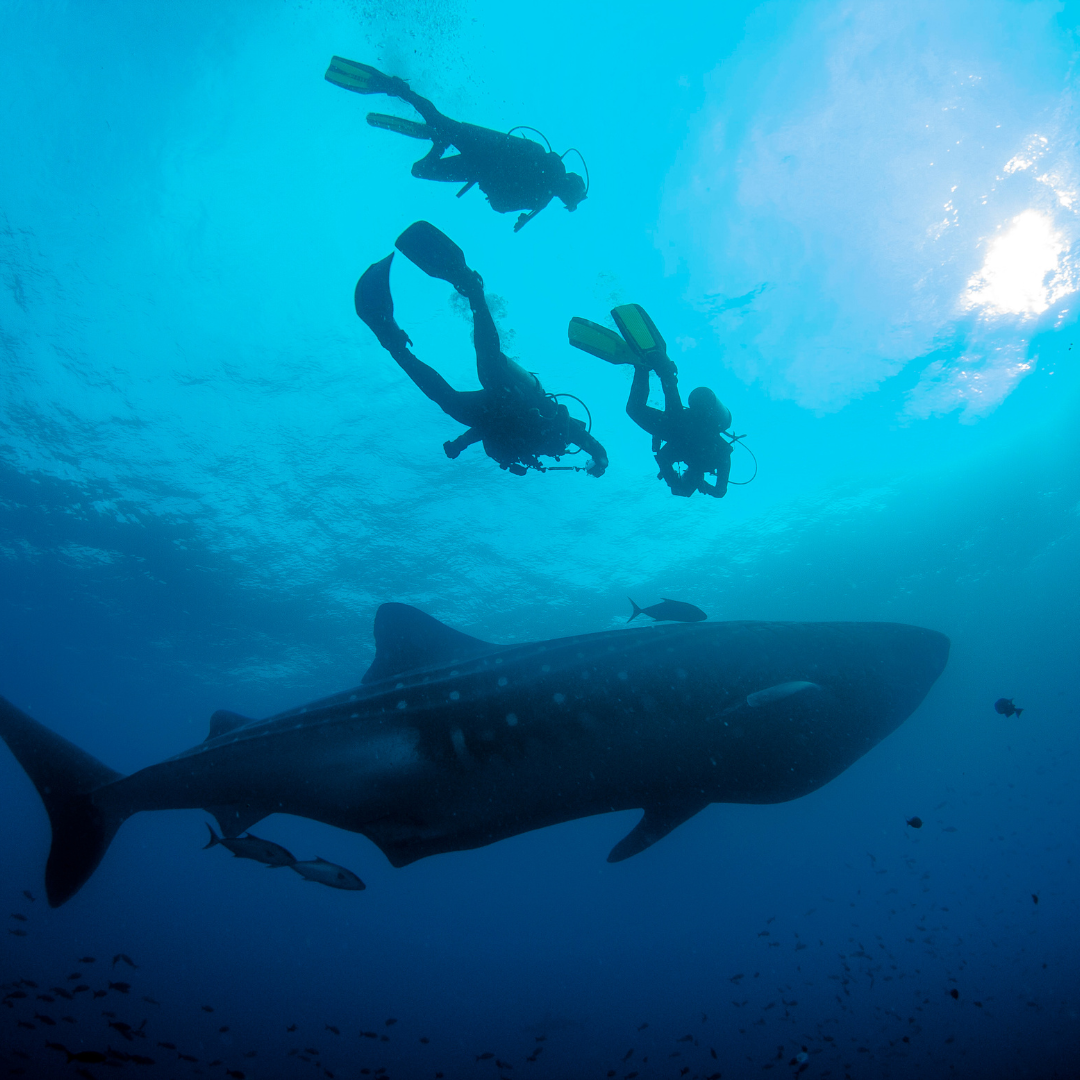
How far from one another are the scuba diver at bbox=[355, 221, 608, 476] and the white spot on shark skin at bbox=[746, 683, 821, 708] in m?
4.19

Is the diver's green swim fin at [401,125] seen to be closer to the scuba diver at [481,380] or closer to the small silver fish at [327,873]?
the scuba diver at [481,380]

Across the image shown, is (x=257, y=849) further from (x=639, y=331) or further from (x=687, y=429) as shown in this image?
(x=687, y=429)

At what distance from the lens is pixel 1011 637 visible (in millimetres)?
41844

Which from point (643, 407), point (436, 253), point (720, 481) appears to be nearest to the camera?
point (436, 253)

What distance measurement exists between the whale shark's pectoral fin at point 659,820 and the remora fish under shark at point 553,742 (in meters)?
0.01

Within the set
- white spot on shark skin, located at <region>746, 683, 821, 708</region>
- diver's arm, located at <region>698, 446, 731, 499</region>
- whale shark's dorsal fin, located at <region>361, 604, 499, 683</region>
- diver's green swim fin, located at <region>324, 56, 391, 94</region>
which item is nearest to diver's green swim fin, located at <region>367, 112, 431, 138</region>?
diver's green swim fin, located at <region>324, 56, 391, 94</region>

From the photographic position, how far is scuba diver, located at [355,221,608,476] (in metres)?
5.11

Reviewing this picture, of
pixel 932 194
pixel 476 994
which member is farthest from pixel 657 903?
pixel 932 194

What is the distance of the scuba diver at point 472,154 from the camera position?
6750 millimetres

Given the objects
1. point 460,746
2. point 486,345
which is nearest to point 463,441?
point 486,345

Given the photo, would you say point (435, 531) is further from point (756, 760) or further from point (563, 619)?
point (756, 760)

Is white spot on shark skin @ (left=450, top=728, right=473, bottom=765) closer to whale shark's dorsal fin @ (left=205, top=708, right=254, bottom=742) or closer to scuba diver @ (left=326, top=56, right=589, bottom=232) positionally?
whale shark's dorsal fin @ (left=205, top=708, right=254, bottom=742)

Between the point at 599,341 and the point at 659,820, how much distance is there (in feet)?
17.3

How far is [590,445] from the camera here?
7301mm
